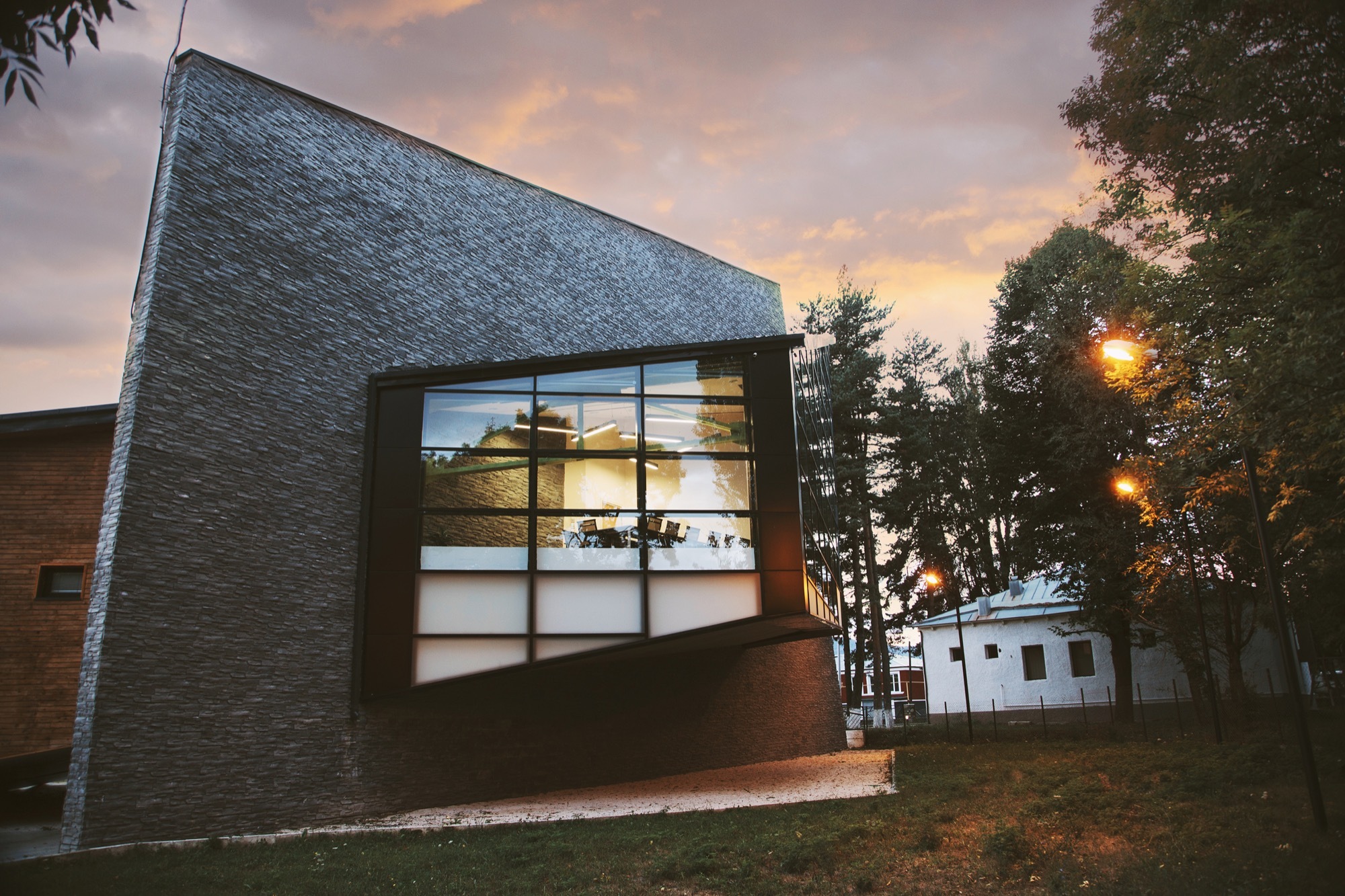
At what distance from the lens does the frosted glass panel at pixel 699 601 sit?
45.8 ft

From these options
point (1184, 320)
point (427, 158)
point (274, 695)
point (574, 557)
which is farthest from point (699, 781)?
point (427, 158)

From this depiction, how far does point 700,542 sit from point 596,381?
10.9 feet

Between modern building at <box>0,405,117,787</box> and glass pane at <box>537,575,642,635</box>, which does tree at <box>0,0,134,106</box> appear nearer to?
glass pane at <box>537,575,642,635</box>

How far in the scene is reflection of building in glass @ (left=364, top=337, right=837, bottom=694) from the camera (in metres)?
13.8

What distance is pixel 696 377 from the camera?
1508 centimetres

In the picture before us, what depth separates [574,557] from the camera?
46.2 feet

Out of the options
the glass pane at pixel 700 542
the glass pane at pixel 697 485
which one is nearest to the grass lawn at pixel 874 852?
the glass pane at pixel 700 542

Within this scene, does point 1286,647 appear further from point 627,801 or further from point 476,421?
point 476,421

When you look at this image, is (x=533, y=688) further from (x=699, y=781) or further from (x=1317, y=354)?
(x=1317, y=354)

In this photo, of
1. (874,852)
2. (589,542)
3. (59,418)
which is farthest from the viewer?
(59,418)

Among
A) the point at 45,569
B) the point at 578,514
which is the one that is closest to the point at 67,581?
the point at 45,569

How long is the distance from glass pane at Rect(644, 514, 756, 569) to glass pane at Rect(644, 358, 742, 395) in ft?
7.36

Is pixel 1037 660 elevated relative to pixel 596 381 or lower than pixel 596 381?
lower

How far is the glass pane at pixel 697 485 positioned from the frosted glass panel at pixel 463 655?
3175 millimetres
